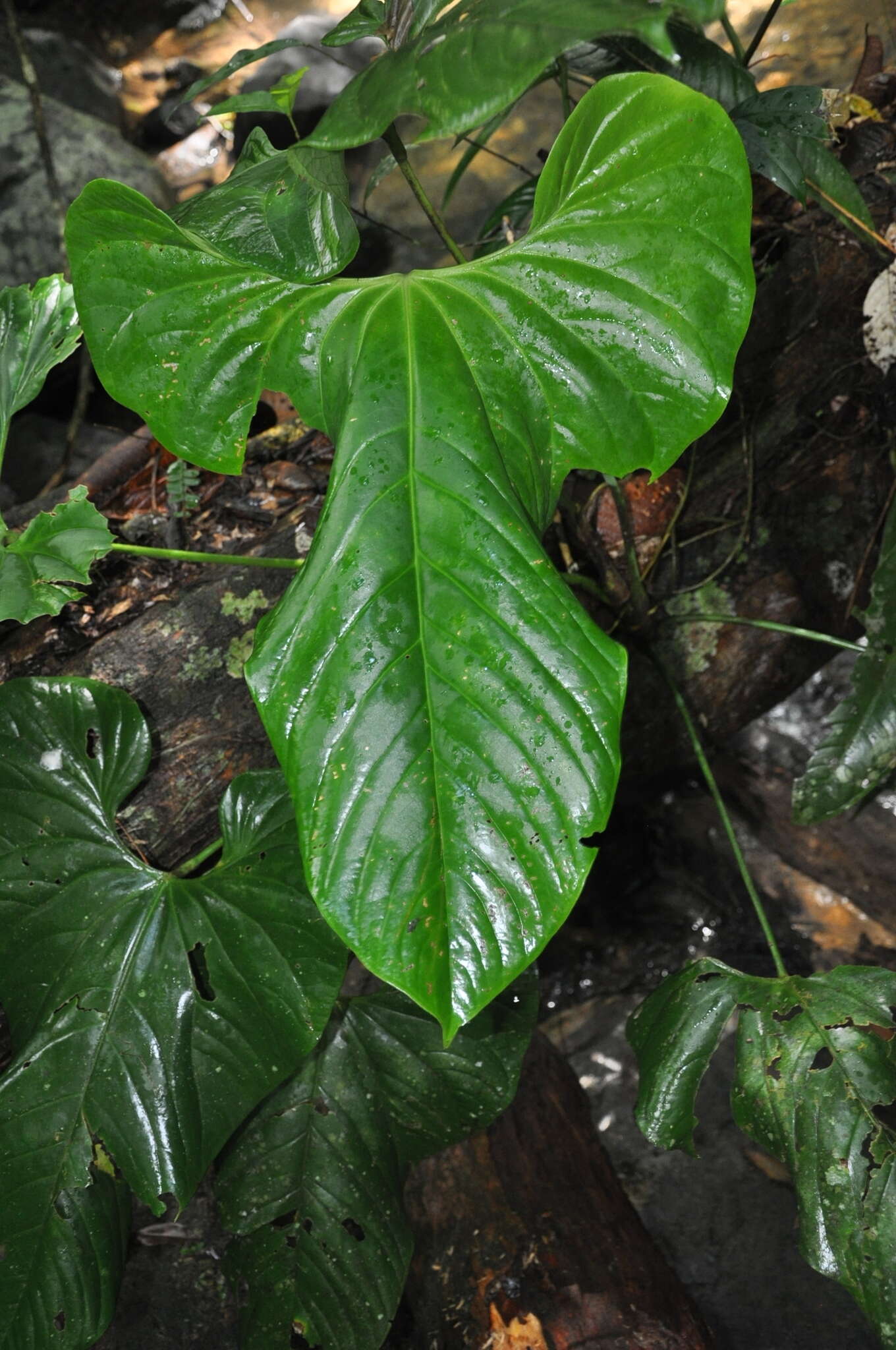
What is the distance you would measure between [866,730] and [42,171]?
4785mm

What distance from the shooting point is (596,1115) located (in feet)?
8.38

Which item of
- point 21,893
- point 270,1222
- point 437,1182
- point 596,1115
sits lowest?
point 596,1115

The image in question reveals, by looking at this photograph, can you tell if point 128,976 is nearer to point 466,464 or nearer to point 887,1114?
point 466,464

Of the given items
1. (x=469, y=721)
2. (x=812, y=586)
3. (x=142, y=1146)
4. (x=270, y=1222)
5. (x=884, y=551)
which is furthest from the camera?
(x=812, y=586)

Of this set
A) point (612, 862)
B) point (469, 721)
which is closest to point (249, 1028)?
point (469, 721)

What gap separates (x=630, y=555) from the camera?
179cm

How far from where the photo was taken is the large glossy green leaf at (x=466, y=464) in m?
1.08

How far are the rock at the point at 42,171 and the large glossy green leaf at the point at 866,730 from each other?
399 cm

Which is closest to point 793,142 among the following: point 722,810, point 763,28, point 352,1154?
point 763,28

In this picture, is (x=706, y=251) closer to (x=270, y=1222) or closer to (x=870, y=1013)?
(x=870, y=1013)

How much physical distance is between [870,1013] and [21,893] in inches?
51.4

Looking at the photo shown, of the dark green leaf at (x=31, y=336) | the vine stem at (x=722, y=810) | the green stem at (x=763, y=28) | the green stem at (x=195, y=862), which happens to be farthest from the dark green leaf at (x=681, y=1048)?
the green stem at (x=763, y=28)

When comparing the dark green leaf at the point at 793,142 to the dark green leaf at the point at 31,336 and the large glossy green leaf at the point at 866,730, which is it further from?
the dark green leaf at the point at 31,336

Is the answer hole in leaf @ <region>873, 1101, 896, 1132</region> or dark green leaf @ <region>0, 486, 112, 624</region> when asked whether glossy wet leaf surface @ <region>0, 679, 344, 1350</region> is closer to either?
dark green leaf @ <region>0, 486, 112, 624</region>
